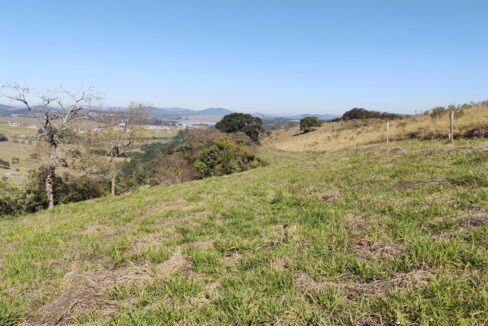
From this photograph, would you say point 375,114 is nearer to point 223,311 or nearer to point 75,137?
point 75,137

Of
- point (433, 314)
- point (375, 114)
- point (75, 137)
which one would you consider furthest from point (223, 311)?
point (375, 114)

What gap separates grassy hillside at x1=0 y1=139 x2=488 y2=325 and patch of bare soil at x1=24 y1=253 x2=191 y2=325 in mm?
16

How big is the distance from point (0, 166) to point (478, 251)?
2170 inches

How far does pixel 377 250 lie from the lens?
14.6 ft

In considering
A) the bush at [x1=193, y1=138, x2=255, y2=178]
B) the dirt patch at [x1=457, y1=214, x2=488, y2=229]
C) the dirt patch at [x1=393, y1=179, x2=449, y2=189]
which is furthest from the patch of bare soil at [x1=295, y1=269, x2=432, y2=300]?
the bush at [x1=193, y1=138, x2=255, y2=178]

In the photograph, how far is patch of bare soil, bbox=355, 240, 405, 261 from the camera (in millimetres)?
4250

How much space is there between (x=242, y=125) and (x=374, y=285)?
68316 mm

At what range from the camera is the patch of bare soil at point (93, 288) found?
3.77 m

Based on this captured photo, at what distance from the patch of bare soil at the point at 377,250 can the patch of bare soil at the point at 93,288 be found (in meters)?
2.42

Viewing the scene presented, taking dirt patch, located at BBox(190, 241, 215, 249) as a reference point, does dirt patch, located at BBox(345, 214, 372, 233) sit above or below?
above

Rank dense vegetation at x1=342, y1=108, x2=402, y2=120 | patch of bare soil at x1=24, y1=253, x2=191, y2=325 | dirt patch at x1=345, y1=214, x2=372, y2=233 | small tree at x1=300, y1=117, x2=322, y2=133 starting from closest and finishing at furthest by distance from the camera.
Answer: patch of bare soil at x1=24, y1=253, x2=191, y2=325 < dirt patch at x1=345, y1=214, x2=372, y2=233 < dense vegetation at x1=342, y1=108, x2=402, y2=120 < small tree at x1=300, y1=117, x2=322, y2=133

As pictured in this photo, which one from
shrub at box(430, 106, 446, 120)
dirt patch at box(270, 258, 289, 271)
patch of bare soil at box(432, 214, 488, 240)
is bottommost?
dirt patch at box(270, 258, 289, 271)

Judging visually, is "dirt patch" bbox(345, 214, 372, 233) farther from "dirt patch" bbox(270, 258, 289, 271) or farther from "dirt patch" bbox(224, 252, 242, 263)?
"dirt patch" bbox(224, 252, 242, 263)

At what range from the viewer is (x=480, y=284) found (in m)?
3.21
